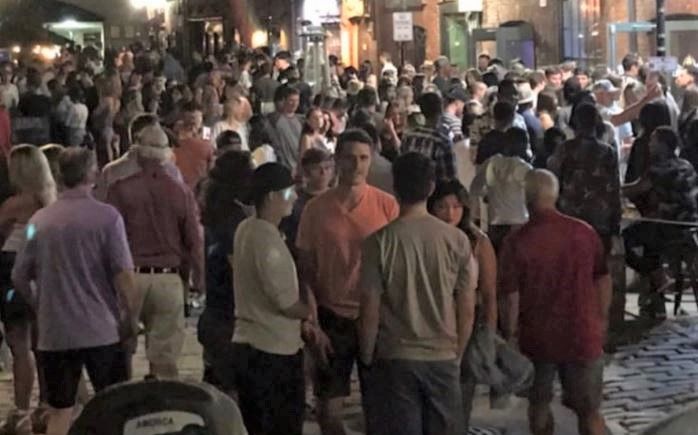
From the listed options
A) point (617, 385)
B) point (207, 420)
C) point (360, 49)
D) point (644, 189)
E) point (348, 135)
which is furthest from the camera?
point (360, 49)

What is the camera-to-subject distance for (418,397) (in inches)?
246

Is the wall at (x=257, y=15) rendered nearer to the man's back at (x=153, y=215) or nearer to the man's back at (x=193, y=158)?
the man's back at (x=193, y=158)

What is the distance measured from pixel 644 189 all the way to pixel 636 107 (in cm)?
309

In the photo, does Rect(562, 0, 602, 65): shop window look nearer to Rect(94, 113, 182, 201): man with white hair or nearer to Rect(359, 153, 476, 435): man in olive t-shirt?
Rect(94, 113, 182, 201): man with white hair

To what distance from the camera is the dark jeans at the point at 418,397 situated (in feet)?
20.4

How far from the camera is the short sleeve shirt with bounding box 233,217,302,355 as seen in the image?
6500 mm

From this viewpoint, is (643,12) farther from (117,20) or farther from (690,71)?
(117,20)

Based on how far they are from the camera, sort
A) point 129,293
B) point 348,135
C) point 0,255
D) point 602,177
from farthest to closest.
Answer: point 602,177 < point 0,255 < point 348,135 < point 129,293

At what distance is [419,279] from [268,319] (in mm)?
841

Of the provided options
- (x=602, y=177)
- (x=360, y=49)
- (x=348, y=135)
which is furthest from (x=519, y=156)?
(x=360, y=49)

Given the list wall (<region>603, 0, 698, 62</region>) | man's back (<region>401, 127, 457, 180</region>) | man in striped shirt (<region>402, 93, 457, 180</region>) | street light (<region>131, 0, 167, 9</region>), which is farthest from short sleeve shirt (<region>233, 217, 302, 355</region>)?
street light (<region>131, 0, 167, 9</region>)

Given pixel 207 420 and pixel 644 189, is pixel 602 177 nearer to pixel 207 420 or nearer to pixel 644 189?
pixel 644 189

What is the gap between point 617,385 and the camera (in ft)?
32.0

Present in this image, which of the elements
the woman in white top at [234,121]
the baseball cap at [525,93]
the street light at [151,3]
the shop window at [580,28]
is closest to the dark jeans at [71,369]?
the woman in white top at [234,121]
